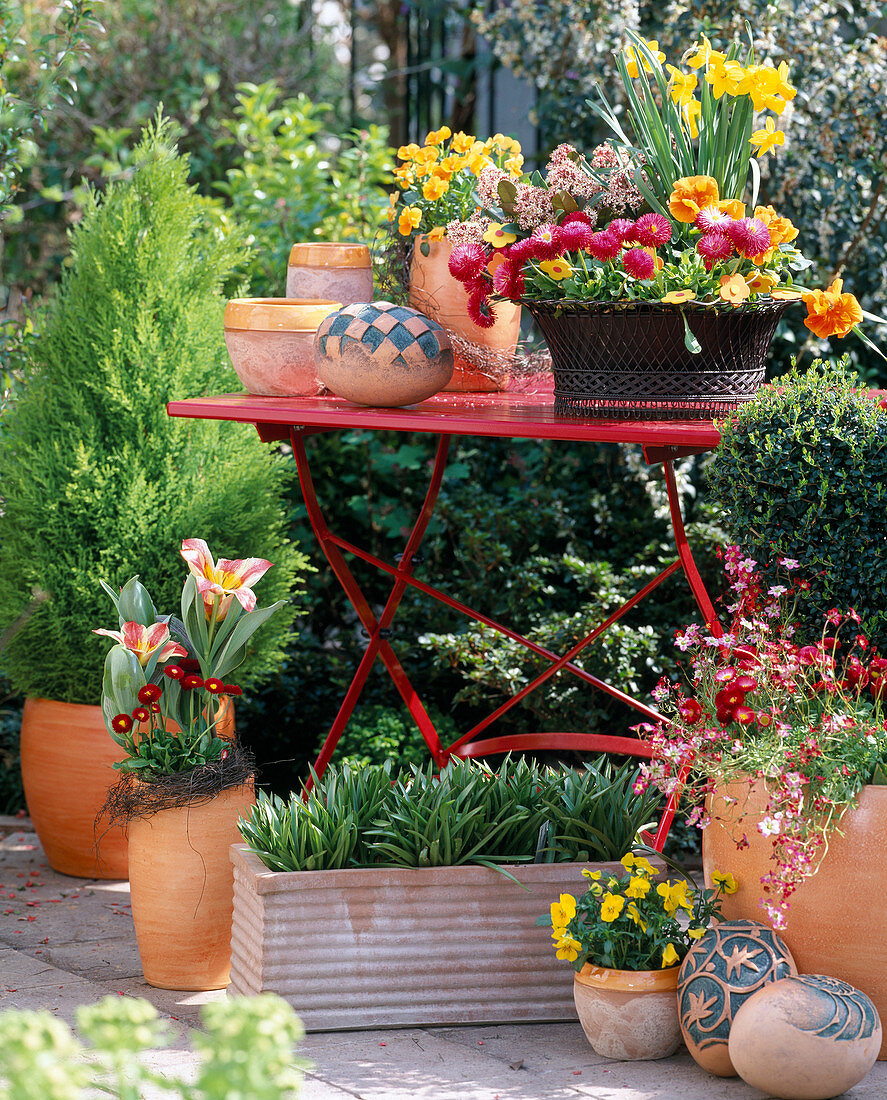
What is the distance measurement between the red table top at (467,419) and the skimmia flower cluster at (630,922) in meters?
0.82

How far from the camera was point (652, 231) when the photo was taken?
239cm

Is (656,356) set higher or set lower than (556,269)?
lower

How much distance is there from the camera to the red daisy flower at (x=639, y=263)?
7.78ft

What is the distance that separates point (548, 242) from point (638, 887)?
3.96 feet

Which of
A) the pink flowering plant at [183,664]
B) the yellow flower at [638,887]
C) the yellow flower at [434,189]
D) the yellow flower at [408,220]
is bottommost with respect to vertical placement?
the yellow flower at [638,887]

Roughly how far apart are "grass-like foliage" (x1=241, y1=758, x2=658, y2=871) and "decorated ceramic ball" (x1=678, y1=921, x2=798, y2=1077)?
0.39 meters

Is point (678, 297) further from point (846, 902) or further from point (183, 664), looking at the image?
point (183, 664)

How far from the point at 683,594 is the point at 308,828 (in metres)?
1.98

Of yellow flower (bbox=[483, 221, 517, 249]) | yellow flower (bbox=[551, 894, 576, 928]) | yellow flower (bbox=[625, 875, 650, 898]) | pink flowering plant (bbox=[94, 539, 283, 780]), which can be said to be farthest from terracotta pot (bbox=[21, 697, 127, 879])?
yellow flower (bbox=[483, 221, 517, 249])

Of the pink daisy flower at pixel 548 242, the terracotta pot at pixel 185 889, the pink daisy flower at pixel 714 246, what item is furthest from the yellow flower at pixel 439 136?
the terracotta pot at pixel 185 889

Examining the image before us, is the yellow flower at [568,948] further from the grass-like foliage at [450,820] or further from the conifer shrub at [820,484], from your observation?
the conifer shrub at [820,484]

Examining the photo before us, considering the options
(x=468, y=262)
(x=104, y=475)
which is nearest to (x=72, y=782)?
(x=104, y=475)

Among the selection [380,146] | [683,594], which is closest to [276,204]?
[380,146]

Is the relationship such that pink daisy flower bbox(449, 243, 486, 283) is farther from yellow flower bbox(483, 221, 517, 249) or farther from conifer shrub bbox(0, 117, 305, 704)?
conifer shrub bbox(0, 117, 305, 704)
